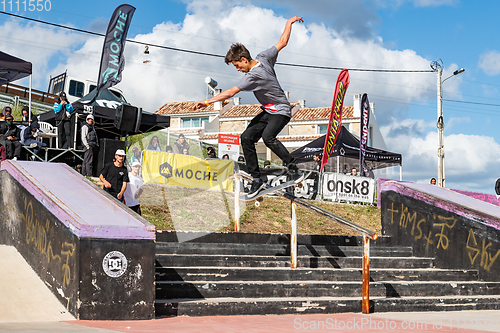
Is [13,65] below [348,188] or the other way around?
the other way around

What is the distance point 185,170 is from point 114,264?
443 inches

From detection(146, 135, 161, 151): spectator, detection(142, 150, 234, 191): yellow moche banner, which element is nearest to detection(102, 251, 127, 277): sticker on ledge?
detection(142, 150, 234, 191): yellow moche banner

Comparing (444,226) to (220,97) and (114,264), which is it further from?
(114,264)

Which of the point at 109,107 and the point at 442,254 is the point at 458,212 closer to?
the point at 442,254

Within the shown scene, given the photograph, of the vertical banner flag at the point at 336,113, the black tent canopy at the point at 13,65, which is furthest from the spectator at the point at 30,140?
the vertical banner flag at the point at 336,113

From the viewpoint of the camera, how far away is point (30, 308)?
4676mm

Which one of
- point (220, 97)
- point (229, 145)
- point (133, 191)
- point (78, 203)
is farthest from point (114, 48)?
point (78, 203)

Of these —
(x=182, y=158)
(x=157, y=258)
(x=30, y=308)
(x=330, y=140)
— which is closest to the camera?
(x=30, y=308)

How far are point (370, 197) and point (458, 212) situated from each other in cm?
1129

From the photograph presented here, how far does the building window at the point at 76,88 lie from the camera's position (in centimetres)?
3822

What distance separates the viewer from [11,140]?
525 inches

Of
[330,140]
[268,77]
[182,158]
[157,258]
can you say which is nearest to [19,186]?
[157,258]

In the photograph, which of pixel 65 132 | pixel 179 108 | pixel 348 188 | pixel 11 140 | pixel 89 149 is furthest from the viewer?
pixel 179 108

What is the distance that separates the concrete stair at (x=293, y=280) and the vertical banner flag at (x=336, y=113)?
10.5 metres
